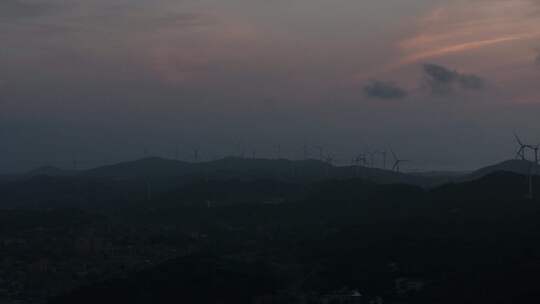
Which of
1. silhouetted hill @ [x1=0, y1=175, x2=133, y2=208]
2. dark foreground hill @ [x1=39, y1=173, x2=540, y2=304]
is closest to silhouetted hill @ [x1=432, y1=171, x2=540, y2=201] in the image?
dark foreground hill @ [x1=39, y1=173, x2=540, y2=304]

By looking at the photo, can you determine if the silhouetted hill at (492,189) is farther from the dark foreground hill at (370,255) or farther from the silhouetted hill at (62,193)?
the silhouetted hill at (62,193)

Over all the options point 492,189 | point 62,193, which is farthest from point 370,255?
point 62,193

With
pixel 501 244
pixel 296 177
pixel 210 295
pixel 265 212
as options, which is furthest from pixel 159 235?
pixel 296 177

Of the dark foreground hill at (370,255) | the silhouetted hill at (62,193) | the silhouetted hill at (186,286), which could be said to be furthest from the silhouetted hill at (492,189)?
the silhouetted hill at (62,193)

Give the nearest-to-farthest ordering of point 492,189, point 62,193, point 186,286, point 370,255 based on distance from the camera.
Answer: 1. point 186,286
2. point 370,255
3. point 492,189
4. point 62,193

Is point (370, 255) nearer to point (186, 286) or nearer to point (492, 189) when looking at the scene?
point (186, 286)

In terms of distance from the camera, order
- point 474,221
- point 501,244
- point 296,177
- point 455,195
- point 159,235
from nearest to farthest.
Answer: point 501,244, point 474,221, point 159,235, point 455,195, point 296,177

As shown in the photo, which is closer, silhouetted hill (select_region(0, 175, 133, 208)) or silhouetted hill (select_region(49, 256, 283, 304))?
silhouetted hill (select_region(49, 256, 283, 304))

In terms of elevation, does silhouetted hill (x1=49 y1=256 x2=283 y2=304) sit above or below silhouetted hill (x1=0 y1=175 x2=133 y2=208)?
below

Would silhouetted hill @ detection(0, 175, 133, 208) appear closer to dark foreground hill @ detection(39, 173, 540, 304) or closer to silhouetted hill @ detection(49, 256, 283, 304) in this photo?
dark foreground hill @ detection(39, 173, 540, 304)

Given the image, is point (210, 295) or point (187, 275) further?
point (187, 275)

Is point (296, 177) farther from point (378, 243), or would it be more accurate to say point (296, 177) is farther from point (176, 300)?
point (176, 300)
